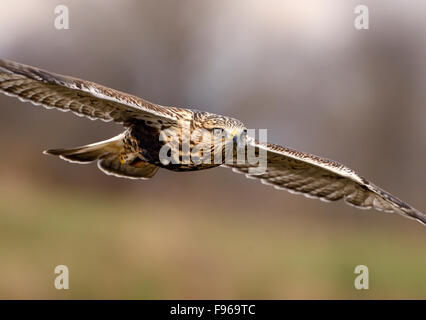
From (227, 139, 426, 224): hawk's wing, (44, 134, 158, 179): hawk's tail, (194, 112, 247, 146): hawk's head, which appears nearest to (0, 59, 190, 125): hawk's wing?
(194, 112, 247, 146): hawk's head

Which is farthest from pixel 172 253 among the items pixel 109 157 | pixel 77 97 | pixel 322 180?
pixel 77 97

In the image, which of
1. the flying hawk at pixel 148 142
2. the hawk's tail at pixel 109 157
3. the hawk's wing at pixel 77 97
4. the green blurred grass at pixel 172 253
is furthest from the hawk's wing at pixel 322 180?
the green blurred grass at pixel 172 253

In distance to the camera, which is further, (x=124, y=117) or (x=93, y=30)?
(x=93, y=30)

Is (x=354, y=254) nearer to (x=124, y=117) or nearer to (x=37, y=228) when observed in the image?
(x=37, y=228)

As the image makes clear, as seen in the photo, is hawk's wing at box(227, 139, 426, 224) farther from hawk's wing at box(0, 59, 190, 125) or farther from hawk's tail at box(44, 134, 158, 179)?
hawk's wing at box(0, 59, 190, 125)

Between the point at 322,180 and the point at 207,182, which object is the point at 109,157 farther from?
the point at 207,182

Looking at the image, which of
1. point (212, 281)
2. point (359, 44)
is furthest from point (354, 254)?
point (359, 44)
